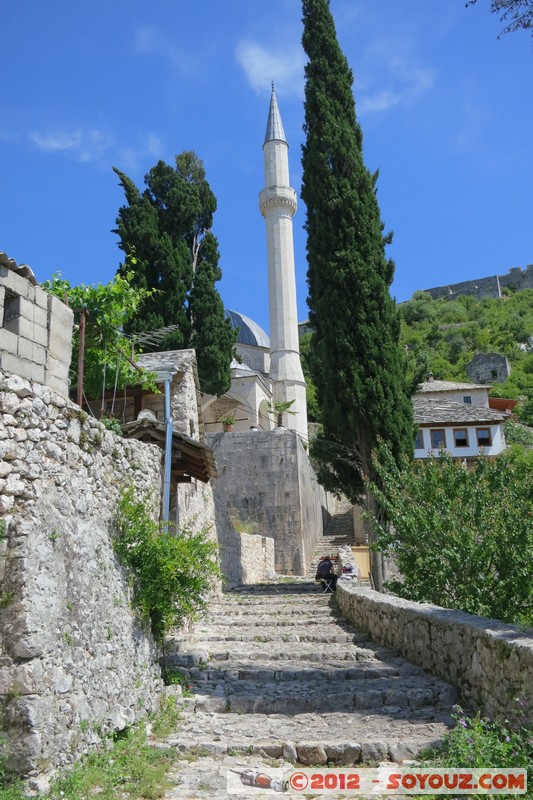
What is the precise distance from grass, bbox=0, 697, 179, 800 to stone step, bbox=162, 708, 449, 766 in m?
0.33

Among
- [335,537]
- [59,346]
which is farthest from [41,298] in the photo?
[335,537]

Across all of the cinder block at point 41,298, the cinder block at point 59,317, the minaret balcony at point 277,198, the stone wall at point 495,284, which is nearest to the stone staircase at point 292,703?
the cinder block at point 59,317

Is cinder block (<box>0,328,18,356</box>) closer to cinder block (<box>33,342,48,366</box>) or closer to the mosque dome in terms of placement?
cinder block (<box>33,342,48,366</box>)

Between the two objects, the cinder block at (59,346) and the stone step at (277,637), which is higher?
the cinder block at (59,346)

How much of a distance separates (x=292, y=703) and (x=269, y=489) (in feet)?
49.1

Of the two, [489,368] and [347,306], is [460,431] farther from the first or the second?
[489,368]

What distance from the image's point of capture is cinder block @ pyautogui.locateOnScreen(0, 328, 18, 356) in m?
6.57

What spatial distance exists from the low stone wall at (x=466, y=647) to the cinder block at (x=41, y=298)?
5.38 meters

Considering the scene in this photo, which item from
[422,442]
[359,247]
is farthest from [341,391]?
[422,442]

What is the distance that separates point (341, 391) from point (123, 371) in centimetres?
601

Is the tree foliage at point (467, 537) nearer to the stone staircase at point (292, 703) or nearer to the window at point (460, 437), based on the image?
the stone staircase at point (292, 703)

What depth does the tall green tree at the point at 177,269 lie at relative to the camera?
73.8ft

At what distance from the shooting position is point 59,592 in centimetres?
545

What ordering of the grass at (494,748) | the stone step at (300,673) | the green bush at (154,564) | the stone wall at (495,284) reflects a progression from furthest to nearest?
the stone wall at (495,284) < the stone step at (300,673) < the green bush at (154,564) < the grass at (494,748)
